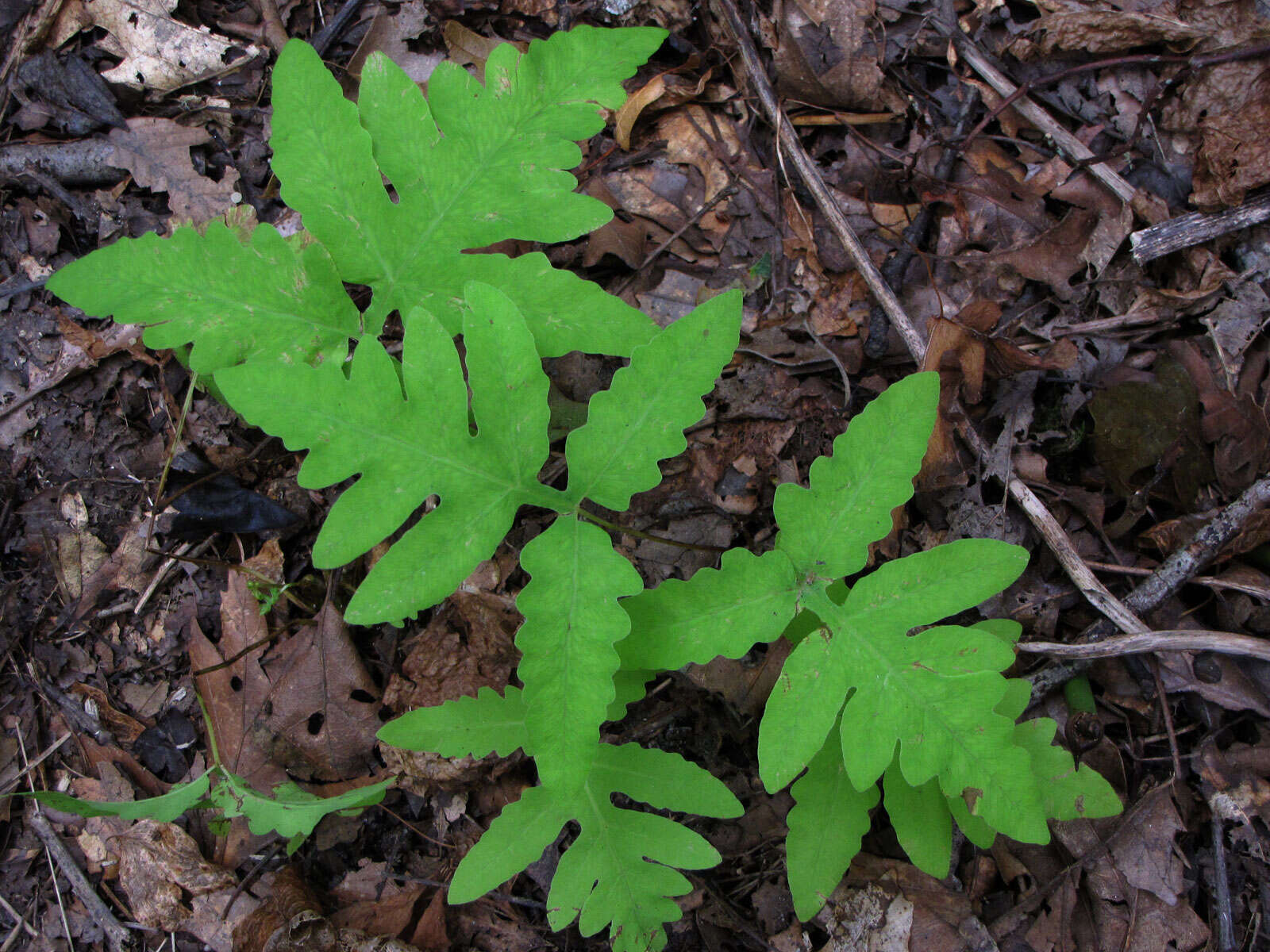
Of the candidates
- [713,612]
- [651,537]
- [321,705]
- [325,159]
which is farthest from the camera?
[321,705]

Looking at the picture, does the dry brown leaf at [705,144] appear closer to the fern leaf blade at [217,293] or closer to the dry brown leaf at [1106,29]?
the dry brown leaf at [1106,29]

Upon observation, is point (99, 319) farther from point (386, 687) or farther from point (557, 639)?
point (557, 639)

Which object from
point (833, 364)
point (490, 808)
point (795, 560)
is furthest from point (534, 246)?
point (490, 808)

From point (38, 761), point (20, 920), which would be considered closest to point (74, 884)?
point (20, 920)

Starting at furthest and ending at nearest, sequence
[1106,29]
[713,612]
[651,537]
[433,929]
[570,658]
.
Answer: [1106,29] < [433,929] < [651,537] < [713,612] < [570,658]

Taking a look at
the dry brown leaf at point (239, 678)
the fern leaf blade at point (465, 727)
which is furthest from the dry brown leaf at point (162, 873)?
the fern leaf blade at point (465, 727)

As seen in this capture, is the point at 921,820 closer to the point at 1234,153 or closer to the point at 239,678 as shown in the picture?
the point at 239,678

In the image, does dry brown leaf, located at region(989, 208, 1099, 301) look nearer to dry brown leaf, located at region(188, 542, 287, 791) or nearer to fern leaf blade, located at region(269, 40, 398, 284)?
fern leaf blade, located at region(269, 40, 398, 284)
